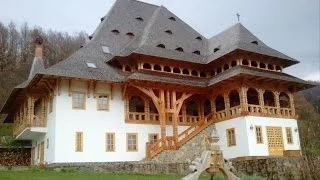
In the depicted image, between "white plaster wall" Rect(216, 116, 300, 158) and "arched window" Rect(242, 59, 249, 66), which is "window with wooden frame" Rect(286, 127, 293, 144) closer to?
"white plaster wall" Rect(216, 116, 300, 158)

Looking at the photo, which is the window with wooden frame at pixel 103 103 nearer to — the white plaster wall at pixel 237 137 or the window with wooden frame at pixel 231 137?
the white plaster wall at pixel 237 137

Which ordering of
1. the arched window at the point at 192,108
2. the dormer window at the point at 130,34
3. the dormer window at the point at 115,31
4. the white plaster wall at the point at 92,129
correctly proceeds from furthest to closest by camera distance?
the dormer window at the point at 130,34 < the dormer window at the point at 115,31 < the arched window at the point at 192,108 < the white plaster wall at the point at 92,129

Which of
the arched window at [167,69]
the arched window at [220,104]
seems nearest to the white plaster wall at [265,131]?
the arched window at [220,104]

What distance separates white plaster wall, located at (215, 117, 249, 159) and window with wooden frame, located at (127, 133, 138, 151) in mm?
5571

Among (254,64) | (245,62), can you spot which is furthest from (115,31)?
(254,64)

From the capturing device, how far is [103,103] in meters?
25.1

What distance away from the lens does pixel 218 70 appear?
1125 inches

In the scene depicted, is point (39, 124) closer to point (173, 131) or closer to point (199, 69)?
point (173, 131)

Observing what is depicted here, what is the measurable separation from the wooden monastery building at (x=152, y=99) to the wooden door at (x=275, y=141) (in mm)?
63

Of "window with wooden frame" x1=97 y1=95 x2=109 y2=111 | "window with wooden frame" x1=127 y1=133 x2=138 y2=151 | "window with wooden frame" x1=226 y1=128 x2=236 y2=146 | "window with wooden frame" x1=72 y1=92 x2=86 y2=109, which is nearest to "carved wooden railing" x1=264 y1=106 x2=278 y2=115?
"window with wooden frame" x1=226 y1=128 x2=236 y2=146

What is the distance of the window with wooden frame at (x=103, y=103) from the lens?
24.9 meters

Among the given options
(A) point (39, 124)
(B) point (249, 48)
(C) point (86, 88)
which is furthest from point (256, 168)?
(A) point (39, 124)

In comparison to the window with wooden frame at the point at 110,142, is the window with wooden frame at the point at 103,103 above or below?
above

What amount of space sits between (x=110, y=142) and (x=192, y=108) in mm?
7484
